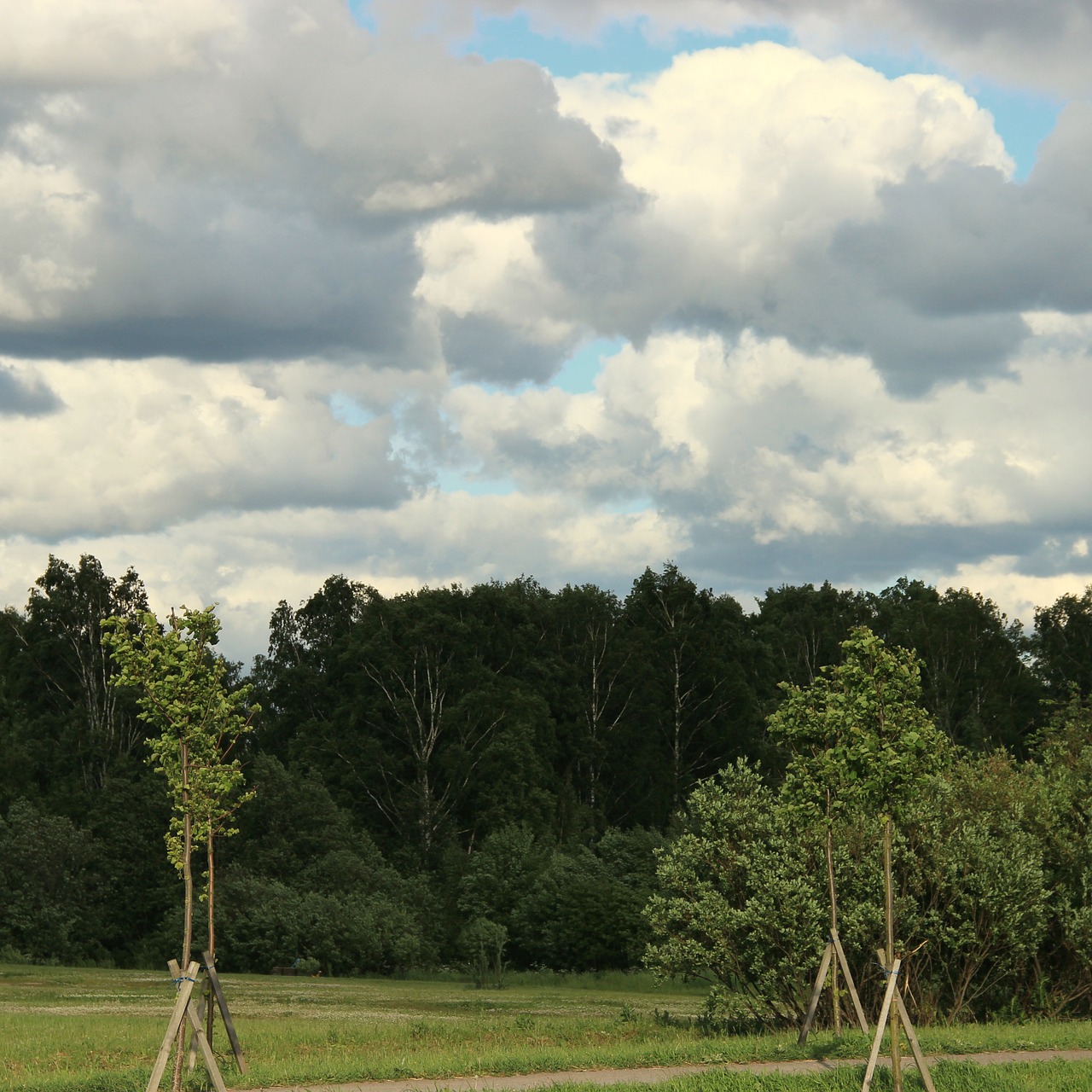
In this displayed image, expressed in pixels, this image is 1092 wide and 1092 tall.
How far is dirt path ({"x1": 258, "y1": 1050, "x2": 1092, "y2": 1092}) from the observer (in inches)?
651

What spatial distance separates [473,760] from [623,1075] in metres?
55.6

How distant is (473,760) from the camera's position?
240ft

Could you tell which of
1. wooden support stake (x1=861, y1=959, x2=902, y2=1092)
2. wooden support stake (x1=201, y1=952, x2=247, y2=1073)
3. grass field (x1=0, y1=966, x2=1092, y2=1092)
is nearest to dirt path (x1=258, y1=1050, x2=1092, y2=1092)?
grass field (x1=0, y1=966, x2=1092, y2=1092)

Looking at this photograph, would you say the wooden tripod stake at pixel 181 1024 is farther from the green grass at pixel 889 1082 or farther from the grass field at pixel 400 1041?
the green grass at pixel 889 1082

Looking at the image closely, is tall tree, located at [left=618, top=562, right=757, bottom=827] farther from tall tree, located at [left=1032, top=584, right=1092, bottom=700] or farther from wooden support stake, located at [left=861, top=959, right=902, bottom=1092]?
wooden support stake, located at [left=861, top=959, right=902, bottom=1092]

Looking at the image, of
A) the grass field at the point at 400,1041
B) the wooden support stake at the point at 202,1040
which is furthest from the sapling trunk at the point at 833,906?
the wooden support stake at the point at 202,1040

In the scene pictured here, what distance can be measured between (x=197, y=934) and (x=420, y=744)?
23799mm

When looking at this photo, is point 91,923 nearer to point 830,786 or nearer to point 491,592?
point 491,592

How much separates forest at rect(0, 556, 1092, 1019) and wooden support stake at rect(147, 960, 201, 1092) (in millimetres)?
12234

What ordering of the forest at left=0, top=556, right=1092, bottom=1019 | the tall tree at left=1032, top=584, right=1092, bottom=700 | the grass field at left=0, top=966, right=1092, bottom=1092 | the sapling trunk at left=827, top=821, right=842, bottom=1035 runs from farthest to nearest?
the tall tree at left=1032, top=584, right=1092, bottom=700, the forest at left=0, top=556, right=1092, bottom=1019, the sapling trunk at left=827, top=821, right=842, bottom=1035, the grass field at left=0, top=966, right=1092, bottom=1092

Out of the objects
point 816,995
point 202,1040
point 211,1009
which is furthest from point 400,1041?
point 202,1040

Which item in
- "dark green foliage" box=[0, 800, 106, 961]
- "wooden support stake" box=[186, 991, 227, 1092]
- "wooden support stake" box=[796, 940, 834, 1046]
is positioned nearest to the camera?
"wooden support stake" box=[186, 991, 227, 1092]

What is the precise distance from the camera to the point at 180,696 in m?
19.9

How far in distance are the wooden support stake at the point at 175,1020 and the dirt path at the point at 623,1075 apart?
2.04 metres
